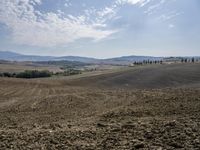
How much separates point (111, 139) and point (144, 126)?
190cm

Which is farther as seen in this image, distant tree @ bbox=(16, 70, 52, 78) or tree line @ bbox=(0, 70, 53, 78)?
distant tree @ bbox=(16, 70, 52, 78)

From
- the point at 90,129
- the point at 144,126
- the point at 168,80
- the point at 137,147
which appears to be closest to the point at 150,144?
the point at 137,147

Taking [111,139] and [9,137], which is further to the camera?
[9,137]

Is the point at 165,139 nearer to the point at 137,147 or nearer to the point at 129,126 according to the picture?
the point at 137,147

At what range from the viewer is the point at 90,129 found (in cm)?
1114

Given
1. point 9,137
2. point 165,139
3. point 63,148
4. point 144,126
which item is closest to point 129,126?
point 144,126

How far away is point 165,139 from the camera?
28.8 feet

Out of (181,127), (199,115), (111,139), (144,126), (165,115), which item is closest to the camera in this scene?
(111,139)

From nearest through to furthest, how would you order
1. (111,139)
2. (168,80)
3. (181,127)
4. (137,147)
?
(137,147)
(111,139)
(181,127)
(168,80)

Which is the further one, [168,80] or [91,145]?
[168,80]

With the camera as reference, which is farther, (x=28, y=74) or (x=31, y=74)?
(x=31, y=74)

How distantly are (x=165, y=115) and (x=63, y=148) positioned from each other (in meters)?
6.24

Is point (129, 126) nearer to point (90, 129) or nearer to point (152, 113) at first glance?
point (90, 129)

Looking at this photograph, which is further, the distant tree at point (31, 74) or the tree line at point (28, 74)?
the distant tree at point (31, 74)
